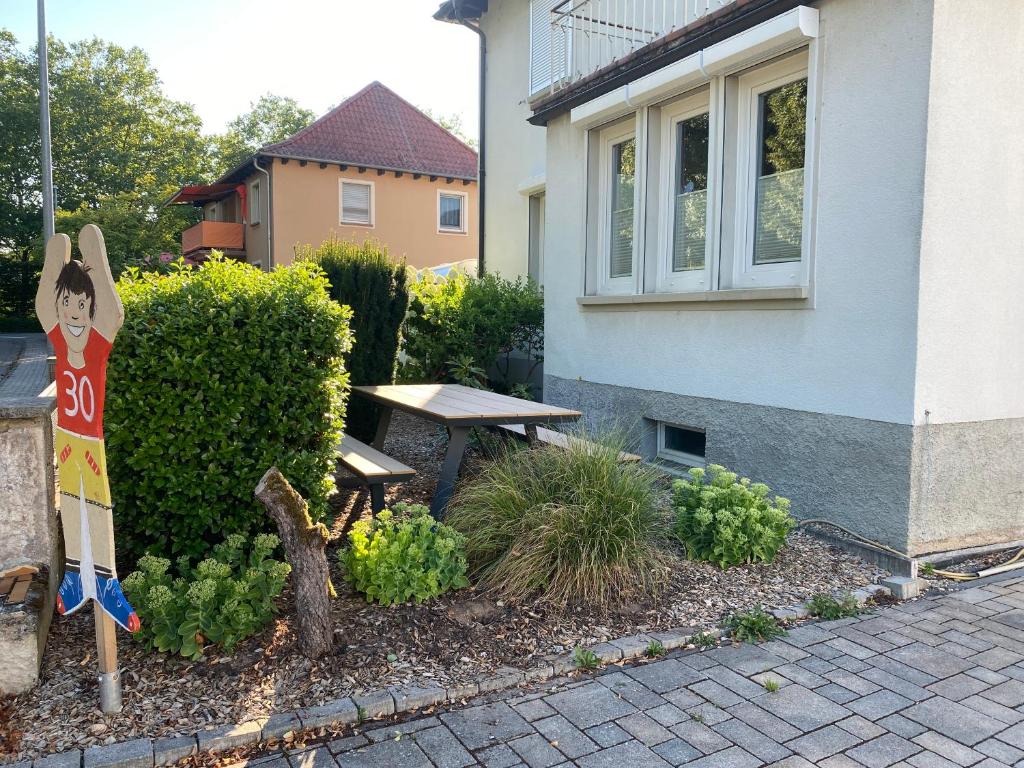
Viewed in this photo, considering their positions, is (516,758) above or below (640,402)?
below

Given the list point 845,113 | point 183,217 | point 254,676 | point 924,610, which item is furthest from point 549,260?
point 183,217

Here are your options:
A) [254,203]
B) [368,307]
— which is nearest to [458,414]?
[368,307]

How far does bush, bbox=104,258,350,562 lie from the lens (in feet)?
12.8

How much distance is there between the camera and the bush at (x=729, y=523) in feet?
15.7

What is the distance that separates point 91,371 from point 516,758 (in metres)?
2.14

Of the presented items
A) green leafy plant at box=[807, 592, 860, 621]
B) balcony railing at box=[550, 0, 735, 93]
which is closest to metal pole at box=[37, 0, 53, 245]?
balcony railing at box=[550, 0, 735, 93]

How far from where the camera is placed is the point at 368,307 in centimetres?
805

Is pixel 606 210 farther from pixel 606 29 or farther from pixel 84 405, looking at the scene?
pixel 84 405

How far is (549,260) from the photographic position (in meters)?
8.68

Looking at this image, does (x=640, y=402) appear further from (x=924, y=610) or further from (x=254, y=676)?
(x=254, y=676)

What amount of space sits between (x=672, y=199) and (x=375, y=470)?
3.96 m

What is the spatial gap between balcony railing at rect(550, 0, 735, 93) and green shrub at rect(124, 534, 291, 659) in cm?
590

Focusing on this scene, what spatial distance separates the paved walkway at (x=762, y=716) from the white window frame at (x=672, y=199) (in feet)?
11.1

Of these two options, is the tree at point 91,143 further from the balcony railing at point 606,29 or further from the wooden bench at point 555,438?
the wooden bench at point 555,438
